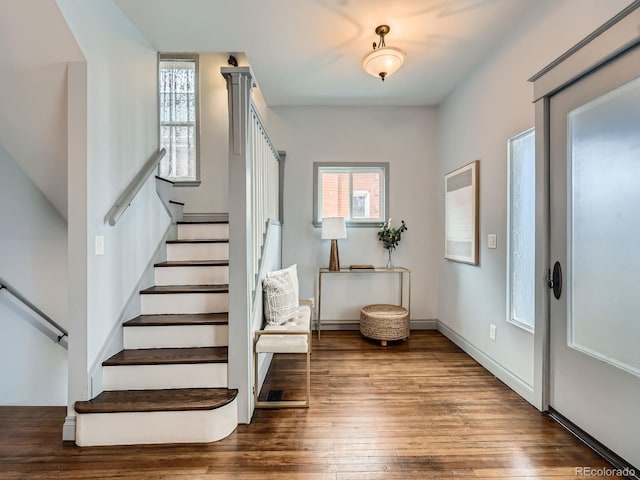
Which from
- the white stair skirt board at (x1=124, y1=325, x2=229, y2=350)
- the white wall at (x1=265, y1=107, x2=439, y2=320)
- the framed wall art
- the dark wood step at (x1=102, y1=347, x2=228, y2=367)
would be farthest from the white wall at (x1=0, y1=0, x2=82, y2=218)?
the framed wall art

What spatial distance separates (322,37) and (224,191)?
2.04 meters

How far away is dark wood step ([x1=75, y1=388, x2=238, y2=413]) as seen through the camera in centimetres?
175

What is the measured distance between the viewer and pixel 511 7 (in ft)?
6.97

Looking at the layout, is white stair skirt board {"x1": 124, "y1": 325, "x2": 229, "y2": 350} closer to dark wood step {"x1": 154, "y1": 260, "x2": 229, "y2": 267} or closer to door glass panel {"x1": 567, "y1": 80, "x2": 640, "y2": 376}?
dark wood step {"x1": 154, "y1": 260, "x2": 229, "y2": 267}

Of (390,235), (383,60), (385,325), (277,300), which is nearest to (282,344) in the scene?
(277,300)

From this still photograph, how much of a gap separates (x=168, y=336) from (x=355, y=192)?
272cm

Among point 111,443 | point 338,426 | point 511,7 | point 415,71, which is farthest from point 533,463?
point 415,71

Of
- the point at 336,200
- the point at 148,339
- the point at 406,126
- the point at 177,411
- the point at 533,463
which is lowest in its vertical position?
the point at 533,463

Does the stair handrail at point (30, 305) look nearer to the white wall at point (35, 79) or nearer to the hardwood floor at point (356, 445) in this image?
the hardwood floor at point (356, 445)

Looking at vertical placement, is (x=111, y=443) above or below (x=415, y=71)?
below

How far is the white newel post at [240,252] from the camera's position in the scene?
1.92 metres

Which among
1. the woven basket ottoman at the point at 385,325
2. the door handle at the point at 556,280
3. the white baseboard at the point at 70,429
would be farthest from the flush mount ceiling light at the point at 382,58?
the white baseboard at the point at 70,429

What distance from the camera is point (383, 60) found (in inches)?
88.9

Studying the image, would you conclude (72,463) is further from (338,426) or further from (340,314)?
(340,314)
